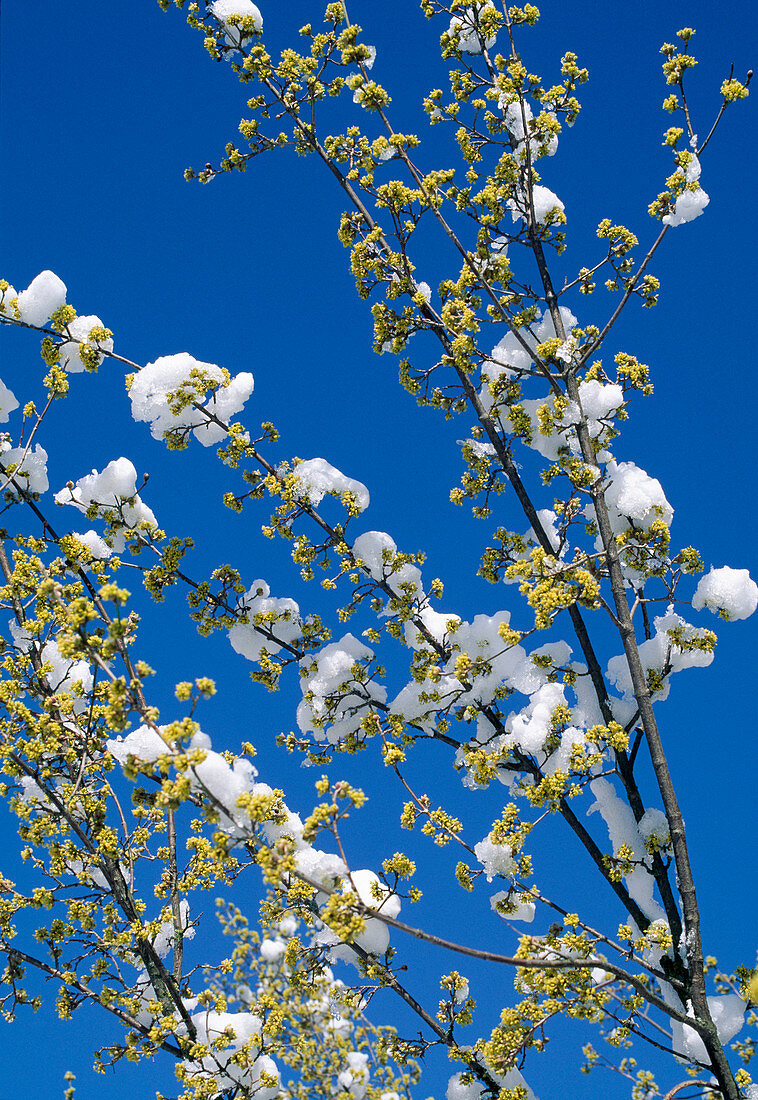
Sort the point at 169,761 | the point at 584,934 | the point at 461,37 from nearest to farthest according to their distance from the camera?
the point at 169,761 → the point at 584,934 → the point at 461,37

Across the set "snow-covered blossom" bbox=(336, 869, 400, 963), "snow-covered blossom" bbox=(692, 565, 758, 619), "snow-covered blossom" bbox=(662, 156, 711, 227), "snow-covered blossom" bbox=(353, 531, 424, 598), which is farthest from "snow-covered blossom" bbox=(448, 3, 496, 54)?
"snow-covered blossom" bbox=(336, 869, 400, 963)

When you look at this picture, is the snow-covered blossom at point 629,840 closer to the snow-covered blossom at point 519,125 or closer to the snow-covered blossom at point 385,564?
the snow-covered blossom at point 385,564

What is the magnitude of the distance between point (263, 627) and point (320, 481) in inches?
37.2

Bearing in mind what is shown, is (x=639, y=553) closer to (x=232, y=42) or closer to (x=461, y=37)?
(x=461, y=37)

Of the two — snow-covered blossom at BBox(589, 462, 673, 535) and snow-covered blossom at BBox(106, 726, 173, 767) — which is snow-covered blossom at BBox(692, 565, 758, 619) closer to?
snow-covered blossom at BBox(589, 462, 673, 535)

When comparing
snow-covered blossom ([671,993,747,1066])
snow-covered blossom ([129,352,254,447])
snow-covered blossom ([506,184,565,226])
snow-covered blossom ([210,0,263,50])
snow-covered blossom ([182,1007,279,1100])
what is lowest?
snow-covered blossom ([182,1007,279,1100])

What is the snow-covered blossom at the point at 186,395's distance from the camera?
4.73m

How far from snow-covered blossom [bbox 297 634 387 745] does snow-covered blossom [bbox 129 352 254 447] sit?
146 centimetres

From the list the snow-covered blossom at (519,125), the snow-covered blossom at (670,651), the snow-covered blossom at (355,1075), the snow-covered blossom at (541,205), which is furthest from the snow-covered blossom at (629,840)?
the snow-covered blossom at (519,125)

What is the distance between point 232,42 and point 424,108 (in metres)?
1.34

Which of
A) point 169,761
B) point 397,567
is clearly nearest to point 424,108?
point 397,567

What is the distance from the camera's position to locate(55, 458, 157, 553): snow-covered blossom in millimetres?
4891

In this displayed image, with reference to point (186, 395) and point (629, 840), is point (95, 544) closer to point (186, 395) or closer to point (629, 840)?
point (186, 395)

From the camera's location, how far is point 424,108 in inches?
205
